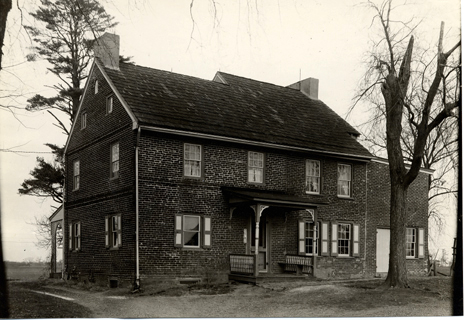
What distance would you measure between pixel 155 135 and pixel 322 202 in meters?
7.76

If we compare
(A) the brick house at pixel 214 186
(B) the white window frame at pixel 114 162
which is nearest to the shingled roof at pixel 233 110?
(A) the brick house at pixel 214 186

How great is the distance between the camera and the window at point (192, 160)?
21422mm

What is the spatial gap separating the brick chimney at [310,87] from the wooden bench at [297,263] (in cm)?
1017

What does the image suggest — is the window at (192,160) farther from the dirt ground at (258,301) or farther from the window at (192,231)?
the dirt ground at (258,301)

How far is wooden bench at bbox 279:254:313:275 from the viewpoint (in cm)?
2263

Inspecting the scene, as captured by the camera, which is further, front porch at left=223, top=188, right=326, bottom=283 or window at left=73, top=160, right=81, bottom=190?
window at left=73, top=160, right=81, bottom=190

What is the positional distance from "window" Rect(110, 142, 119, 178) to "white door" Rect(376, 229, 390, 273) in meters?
12.5

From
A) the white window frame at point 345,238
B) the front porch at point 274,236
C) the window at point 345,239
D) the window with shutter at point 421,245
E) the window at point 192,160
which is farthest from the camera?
the window with shutter at point 421,245

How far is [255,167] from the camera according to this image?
23.3m

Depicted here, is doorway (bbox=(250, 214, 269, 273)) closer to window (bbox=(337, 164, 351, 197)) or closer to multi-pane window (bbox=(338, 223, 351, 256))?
multi-pane window (bbox=(338, 223, 351, 256))

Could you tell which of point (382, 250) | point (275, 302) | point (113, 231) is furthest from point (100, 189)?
point (382, 250)

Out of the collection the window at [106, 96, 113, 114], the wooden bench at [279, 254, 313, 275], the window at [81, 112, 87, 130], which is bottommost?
the wooden bench at [279, 254, 313, 275]

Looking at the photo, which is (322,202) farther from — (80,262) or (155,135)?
(80,262)

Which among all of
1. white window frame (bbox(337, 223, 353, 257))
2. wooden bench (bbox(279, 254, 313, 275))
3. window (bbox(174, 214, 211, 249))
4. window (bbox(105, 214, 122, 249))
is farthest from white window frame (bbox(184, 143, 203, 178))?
white window frame (bbox(337, 223, 353, 257))
